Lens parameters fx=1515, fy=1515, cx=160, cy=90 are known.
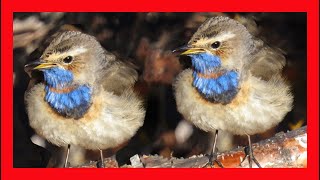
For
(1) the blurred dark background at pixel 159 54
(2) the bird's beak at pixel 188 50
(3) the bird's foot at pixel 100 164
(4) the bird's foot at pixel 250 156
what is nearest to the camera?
(2) the bird's beak at pixel 188 50

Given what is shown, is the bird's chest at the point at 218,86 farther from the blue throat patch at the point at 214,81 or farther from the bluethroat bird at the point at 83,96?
the bluethroat bird at the point at 83,96

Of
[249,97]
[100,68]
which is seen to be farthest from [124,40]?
[249,97]

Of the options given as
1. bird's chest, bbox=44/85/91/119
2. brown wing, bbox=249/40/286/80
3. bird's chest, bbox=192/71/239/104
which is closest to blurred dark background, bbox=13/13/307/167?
brown wing, bbox=249/40/286/80

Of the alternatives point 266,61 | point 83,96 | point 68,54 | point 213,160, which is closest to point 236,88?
point 266,61

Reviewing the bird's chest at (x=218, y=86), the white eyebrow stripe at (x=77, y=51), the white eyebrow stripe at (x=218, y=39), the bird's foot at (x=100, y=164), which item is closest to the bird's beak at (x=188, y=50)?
the white eyebrow stripe at (x=218, y=39)

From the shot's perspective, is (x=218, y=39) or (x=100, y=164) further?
(x=100, y=164)

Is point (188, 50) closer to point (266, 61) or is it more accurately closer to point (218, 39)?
point (218, 39)

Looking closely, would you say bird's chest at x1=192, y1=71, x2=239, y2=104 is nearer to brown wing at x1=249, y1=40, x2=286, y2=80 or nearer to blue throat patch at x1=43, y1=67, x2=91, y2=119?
brown wing at x1=249, y1=40, x2=286, y2=80
